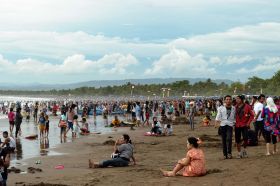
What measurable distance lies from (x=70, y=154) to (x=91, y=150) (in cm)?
123

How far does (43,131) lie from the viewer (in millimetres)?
23203

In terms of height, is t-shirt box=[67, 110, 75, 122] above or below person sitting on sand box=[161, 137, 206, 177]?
above

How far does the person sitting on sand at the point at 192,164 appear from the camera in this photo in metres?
10.3

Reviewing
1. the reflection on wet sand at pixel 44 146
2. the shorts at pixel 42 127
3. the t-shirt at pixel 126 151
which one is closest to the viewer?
the t-shirt at pixel 126 151

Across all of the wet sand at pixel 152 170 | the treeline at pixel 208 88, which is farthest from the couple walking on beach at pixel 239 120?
the treeline at pixel 208 88

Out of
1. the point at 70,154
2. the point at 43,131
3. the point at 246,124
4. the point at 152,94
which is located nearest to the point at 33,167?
the point at 70,154

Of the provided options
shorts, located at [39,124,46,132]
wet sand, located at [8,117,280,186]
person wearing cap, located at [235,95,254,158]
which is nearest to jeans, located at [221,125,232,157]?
person wearing cap, located at [235,95,254,158]

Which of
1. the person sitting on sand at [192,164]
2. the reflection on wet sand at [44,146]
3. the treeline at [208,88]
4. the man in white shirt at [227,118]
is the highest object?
the treeline at [208,88]

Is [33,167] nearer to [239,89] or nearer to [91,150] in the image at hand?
[91,150]

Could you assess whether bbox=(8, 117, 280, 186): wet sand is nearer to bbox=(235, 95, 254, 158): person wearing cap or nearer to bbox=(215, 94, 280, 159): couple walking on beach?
bbox=(215, 94, 280, 159): couple walking on beach

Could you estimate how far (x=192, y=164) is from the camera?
1034 centimetres

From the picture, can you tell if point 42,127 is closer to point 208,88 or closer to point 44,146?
point 44,146

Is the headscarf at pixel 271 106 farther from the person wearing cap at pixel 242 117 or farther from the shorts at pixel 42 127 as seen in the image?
the shorts at pixel 42 127

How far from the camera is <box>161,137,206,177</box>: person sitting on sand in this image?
10.3 m
